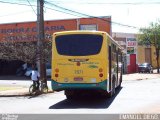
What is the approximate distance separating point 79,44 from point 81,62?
2.73 ft

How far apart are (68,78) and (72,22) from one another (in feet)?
105

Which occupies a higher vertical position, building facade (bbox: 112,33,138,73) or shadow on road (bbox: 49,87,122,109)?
building facade (bbox: 112,33,138,73)

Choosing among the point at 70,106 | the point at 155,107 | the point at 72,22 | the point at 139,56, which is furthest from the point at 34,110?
the point at 139,56

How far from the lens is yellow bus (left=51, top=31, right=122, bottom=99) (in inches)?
736

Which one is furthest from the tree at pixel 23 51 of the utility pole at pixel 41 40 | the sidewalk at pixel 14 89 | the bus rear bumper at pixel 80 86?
the bus rear bumper at pixel 80 86

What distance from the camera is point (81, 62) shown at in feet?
61.9

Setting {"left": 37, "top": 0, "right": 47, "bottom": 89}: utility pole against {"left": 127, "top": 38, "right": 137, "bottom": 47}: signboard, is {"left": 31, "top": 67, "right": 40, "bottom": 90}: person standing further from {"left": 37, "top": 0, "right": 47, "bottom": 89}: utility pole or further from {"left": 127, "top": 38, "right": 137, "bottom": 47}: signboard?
{"left": 127, "top": 38, "right": 137, "bottom": 47}: signboard

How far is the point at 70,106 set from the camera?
17.8 metres

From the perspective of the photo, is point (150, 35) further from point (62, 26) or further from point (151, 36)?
point (62, 26)

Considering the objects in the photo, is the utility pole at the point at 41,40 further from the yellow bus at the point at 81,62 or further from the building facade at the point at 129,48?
the building facade at the point at 129,48

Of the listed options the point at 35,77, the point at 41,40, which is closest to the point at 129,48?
the point at 41,40

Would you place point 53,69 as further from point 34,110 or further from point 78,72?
point 34,110

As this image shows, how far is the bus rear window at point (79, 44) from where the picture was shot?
18.9 m

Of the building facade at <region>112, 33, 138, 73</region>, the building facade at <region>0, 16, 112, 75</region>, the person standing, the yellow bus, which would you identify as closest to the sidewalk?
the person standing
